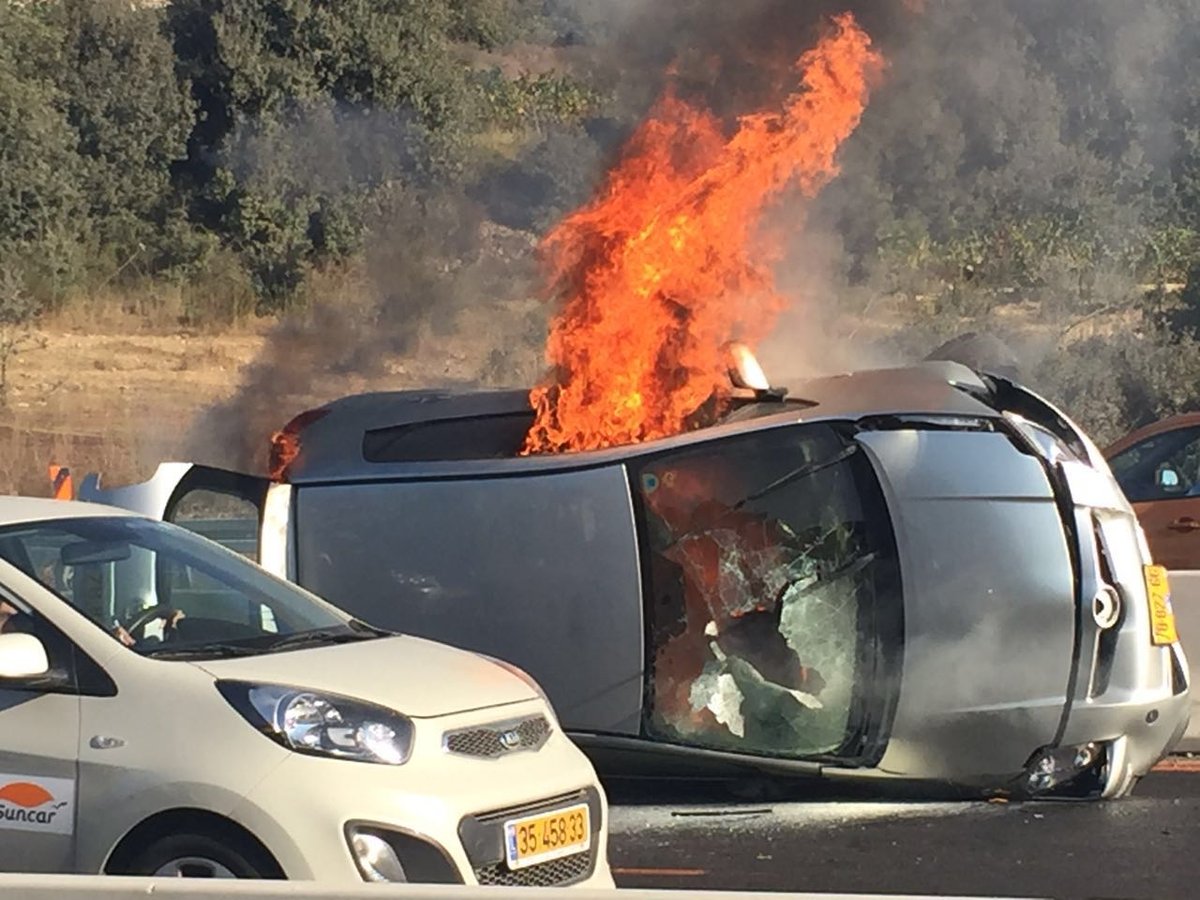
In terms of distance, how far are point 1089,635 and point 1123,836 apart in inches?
32.3

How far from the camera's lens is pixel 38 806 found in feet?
17.6

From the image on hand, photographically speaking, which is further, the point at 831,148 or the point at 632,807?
the point at 831,148

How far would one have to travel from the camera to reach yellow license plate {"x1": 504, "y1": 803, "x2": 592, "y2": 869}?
5.55 m

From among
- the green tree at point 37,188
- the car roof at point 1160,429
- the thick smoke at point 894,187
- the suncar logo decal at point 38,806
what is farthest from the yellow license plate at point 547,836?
the green tree at point 37,188

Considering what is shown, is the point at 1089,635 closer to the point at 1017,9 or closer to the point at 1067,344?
the point at 1017,9

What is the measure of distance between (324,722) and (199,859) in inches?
19.6

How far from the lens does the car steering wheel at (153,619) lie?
19.4 feet

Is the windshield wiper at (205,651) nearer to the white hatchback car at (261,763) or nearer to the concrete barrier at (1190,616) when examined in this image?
the white hatchback car at (261,763)

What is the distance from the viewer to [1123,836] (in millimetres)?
7758

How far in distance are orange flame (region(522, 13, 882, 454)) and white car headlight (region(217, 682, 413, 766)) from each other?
335cm

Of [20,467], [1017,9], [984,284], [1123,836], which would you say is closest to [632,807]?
[1123,836]

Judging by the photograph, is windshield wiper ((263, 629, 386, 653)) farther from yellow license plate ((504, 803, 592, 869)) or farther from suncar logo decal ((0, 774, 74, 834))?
yellow license plate ((504, 803, 592, 869))

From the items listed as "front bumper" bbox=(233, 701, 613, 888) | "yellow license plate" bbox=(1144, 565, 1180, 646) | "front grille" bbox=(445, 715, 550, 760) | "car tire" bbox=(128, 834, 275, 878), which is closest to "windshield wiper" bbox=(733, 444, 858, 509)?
"yellow license plate" bbox=(1144, 565, 1180, 646)

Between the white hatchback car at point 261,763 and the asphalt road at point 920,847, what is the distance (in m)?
1.51
